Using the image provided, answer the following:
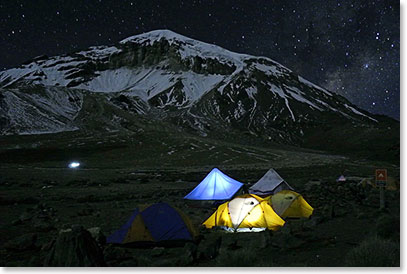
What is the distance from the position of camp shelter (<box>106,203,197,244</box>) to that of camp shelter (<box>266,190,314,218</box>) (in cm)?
518

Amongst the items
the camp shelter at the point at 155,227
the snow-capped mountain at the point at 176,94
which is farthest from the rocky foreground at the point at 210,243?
the snow-capped mountain at the point at 176,94

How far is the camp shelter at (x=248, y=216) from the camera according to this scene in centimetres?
1174

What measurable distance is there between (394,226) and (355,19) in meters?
6.02

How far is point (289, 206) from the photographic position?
47.0 feet

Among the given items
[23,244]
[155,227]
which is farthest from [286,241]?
[23,244]

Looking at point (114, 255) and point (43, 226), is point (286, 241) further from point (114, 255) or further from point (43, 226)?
point (43, 226)

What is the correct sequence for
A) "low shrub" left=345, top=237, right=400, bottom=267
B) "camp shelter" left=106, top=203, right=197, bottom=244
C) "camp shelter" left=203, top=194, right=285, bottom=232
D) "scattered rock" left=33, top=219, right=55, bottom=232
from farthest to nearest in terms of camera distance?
"scattered rock" left=33, top=219, right=55, bottom=232 → "camp shelter" left=203, top=194, right=285, bottom=232 → "camp shelter" left=106, top=203, right=197, bottom=244 → "low shrub" left=345, top=237, right=400, bottom=267

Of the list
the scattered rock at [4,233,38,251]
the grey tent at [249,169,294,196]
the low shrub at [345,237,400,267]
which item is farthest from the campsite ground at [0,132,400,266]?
the grey tent at [249,169,294,196]

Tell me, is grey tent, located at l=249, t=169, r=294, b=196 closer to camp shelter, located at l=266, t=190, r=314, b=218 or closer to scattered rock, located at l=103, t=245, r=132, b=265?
camp shelter, located at l=266, t=190, r=314, b=218

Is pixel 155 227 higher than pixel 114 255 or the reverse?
higher

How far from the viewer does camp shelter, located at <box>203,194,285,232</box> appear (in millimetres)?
11742

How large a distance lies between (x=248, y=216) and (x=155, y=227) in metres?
3.34

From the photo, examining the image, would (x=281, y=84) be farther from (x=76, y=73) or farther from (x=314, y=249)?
(x=314, y=249)

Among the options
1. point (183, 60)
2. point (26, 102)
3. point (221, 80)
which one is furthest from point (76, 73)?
point (26, 102)
